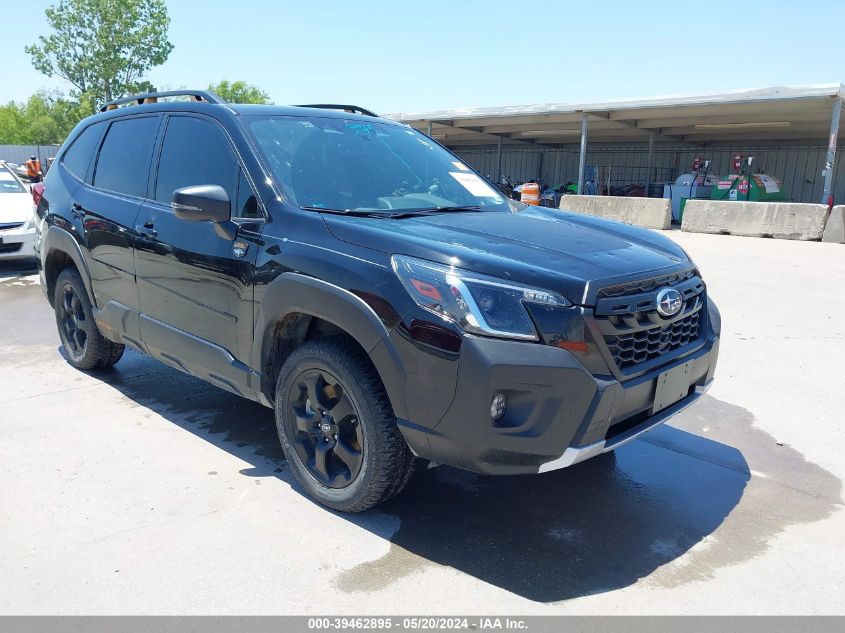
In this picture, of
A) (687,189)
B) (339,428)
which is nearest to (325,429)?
(339,428)

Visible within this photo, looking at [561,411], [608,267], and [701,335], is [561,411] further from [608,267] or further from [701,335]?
[701,335]

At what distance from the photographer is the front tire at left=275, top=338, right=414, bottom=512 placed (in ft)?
9.58

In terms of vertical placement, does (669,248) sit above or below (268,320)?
above

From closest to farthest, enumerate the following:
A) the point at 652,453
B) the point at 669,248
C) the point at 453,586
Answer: the point at 453,586 < the point at 669,248 < the point at 652,453

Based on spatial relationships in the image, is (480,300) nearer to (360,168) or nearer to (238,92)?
(360,168)

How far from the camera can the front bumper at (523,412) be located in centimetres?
255

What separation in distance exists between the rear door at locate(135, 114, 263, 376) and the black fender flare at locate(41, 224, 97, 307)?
84 centimetres

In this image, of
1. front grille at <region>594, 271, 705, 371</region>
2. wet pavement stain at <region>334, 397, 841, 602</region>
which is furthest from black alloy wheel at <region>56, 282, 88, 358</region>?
front grille at <region>594, 271, 705, 371</region>

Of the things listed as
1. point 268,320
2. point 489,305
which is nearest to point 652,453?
point 489,305

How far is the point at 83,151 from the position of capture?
16.8ft

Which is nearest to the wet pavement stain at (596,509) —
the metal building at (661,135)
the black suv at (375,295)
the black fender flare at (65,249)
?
the black suv at (375,295)

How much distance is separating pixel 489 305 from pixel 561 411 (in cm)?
48

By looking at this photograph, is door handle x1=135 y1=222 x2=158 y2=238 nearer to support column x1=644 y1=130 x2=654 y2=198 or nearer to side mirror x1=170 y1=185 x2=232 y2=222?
side mirror x1=170 y1=185 x2=232 y2=222
